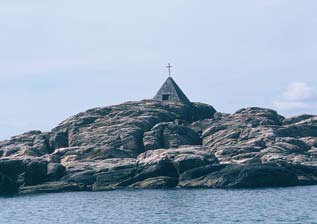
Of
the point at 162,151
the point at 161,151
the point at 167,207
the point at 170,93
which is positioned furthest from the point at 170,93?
the point at 167,207

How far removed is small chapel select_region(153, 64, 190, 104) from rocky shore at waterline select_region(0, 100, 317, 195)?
3.41 m

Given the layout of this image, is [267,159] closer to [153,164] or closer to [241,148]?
[241,148]

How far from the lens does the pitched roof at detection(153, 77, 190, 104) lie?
120 m

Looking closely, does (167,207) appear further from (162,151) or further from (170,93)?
(170,93)

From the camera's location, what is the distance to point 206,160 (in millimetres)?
92250

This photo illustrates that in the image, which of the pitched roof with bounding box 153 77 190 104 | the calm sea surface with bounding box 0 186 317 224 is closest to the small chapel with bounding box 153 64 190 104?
the pitched roof with bounding box 153 77 190 104

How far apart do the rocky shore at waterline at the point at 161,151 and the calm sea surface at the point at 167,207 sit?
373 cm

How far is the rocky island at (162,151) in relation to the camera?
90000 mm

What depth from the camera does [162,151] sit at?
96625mm

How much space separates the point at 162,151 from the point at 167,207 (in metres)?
27.1

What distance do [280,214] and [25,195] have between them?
3972cm

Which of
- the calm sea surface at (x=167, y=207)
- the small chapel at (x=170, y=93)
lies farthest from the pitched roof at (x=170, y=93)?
the calm sea surface at (x=167, y=207)

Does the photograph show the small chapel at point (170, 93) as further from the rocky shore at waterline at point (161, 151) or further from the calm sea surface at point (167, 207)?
the calm sea surface at point (167, 207)

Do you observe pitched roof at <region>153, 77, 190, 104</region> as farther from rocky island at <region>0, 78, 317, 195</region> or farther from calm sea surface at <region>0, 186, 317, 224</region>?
calm sea surface at <region>0, 186, 317, 224</region>
